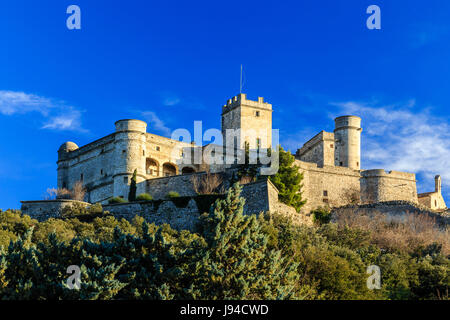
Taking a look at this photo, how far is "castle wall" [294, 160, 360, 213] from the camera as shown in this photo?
144 ft

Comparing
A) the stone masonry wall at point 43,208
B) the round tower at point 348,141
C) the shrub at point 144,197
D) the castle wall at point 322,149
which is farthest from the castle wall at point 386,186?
the stone masonry wall at point 43,208

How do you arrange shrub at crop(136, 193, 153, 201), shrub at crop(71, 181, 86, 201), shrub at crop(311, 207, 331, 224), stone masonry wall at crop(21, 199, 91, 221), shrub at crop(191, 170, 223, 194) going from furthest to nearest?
shrub at crop(71, 181, 86, 201) < shrub at crop(191, 170, 223, 194) < shrub at crop(136, 193, 153, 201) < shrub at crop(311, 207, 331, 224) < stone masonry wall at crop(21, 199, 91, 221)

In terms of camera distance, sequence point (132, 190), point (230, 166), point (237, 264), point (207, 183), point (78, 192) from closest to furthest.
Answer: point (237, 264)
point (207, 183)
point (132, 190)
point (230, 166)
point (78, 192)

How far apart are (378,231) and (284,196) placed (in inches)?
246

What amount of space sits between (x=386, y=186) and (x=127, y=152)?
2039 centimetres

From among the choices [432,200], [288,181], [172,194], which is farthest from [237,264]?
[432,200]

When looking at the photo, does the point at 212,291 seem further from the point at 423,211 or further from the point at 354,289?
the point at 423,211

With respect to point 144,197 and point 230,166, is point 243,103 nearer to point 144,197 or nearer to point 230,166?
point 230,166

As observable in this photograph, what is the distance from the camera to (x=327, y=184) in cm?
4528

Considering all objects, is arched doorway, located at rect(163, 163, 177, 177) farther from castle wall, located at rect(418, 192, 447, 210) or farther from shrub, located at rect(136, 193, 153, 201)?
castle wall, located at rect(418, 192, 447, 210)

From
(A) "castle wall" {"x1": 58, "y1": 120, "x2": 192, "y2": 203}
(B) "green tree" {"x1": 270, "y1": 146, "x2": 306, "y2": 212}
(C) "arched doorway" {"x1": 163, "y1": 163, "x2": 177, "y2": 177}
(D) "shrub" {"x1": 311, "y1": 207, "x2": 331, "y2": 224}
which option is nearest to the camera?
(B) "green tree" {"x1": 270, "y1": 146, "x2": 306, "y2": 212}

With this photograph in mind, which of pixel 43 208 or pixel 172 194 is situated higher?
pixel 172 194

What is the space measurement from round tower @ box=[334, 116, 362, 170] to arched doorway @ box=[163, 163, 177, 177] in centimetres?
1363

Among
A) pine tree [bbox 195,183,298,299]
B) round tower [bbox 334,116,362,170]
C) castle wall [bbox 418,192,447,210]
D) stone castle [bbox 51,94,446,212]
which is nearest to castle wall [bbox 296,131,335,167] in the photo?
stone castle [bbox 51,94,446,212]
